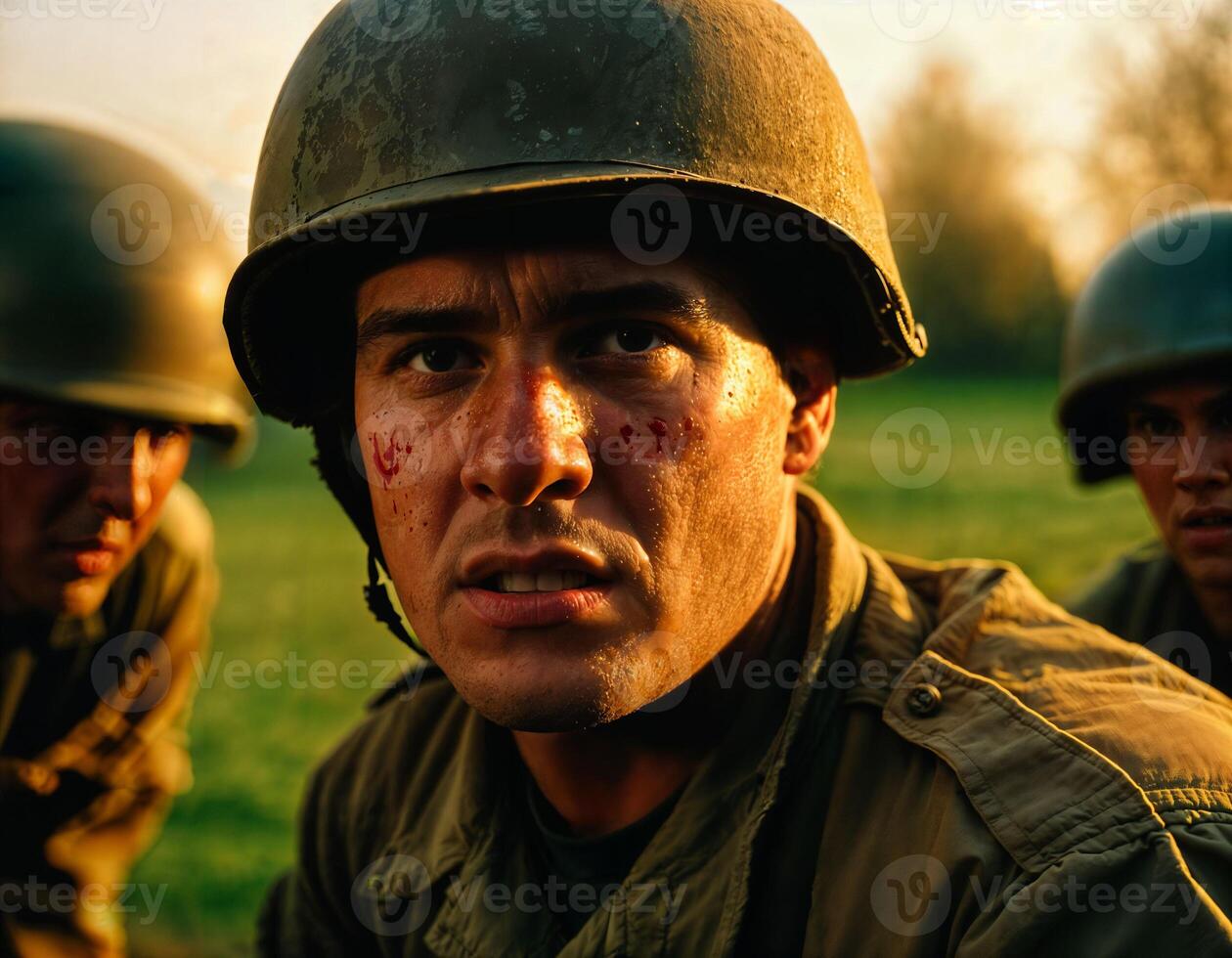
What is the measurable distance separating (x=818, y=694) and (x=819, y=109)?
4.49ft

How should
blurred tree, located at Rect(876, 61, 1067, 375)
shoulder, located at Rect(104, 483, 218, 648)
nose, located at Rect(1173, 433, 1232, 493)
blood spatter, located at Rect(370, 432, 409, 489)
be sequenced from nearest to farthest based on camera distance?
1. blood spatter, located at Rect(370, 432, 409, 489)
2. nose, located at Rect(1173, 433, 1232, 493)
3. shoulder, located at Rect(104, 483, 218, 648)
4. blurred tree, located at Rect(876, 61, 1067, 375)

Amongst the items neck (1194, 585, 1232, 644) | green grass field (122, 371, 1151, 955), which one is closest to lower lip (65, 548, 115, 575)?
green grass field (122, 371, 1151, 955)

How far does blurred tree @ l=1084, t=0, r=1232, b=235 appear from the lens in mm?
17734

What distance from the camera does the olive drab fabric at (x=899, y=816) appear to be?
2.18 metres

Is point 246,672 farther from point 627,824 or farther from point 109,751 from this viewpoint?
point 627,824

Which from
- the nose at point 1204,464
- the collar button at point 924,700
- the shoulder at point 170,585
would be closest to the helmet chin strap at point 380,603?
the collar button at point 924,700

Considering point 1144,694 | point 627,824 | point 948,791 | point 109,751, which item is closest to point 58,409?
point 109,751

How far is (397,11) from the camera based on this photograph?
9.16ft

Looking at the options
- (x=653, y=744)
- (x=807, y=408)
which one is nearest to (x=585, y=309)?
(x=807, y=408)

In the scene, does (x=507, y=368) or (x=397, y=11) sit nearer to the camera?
(x=507, y=368)

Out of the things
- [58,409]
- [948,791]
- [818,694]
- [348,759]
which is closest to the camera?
[948,791]

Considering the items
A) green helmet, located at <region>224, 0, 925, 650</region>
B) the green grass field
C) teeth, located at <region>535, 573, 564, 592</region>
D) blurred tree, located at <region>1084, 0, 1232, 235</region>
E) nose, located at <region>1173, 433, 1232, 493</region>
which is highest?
blurred tree, located at <region>1084, 0, 1232, 235</region>
